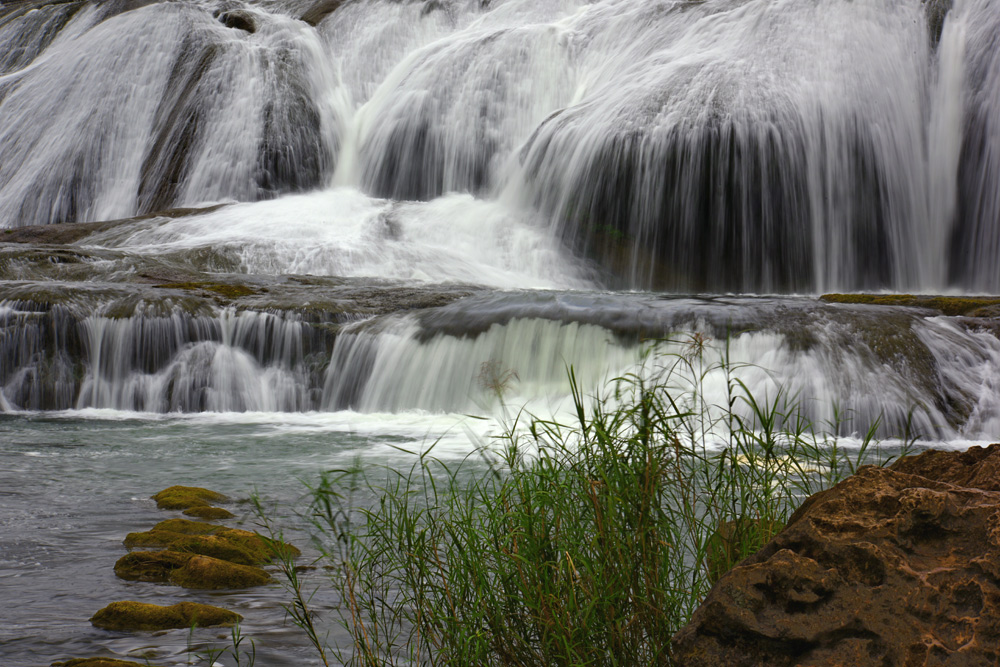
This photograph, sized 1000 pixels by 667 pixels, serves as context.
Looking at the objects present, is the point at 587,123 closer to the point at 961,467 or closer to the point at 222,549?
the point at 222,549

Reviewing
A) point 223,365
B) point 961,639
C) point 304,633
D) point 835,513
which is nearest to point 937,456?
point 835,513

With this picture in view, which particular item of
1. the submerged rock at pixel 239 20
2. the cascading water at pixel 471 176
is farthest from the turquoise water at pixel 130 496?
the submerged rock at pixel 239 20

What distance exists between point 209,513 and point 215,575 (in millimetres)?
1237

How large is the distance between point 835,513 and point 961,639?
341 millimetres

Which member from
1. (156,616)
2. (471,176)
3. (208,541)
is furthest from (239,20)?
(156,616)

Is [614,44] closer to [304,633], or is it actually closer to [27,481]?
[27,481]

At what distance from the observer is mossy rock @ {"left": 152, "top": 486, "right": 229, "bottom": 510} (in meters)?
5.17

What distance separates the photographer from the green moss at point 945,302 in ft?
29.3

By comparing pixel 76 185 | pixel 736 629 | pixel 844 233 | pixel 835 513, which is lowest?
pixel 736 629

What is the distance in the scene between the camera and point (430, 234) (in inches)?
621

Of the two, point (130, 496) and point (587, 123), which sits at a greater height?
point (587, 123)

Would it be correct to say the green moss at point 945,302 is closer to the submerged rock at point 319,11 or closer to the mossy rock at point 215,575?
the mossy rock at point 215,575

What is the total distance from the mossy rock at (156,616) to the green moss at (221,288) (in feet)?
25.3

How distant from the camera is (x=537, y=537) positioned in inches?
99.3
